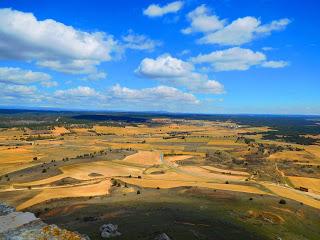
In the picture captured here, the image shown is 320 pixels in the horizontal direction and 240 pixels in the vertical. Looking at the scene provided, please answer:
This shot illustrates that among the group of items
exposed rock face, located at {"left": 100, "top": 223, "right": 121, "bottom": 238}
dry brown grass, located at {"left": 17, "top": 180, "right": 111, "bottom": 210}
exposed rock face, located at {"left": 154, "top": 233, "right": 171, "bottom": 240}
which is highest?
exposed rock face, located at {"left": 154, "top": 233, "right": 171, "bottom": 240}

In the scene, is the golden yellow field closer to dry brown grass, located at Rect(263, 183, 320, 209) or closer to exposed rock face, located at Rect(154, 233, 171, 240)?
dry brown grass, located at Rect(263, 183, 320, 209)

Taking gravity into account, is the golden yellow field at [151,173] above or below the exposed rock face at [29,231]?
below

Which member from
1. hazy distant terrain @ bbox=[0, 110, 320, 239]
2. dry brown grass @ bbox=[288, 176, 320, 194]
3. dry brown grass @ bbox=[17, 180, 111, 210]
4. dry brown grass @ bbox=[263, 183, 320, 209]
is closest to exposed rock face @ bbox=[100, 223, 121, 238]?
hazy distant terrain @ bbox=[0, 110, 320, 239]

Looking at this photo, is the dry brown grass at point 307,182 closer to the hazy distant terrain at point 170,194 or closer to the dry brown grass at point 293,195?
the hazy distant terrain at point 170,194

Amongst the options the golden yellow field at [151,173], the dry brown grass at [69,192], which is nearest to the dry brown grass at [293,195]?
the golden yellow field at [151,173]

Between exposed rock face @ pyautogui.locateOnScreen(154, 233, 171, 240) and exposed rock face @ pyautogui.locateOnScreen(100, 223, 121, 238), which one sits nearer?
exposed rock face @ pyautogui.locateOnScreen(154, 233, 171, 240)

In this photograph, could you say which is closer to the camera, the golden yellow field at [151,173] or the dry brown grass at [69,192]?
the dry brown grass at [69,192]

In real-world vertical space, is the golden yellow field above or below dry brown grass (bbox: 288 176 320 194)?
above
